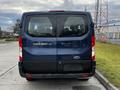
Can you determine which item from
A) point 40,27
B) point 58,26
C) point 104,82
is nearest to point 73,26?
point 58,26

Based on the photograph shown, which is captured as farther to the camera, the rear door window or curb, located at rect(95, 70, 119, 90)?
curb, located at rect(95, 70, 119, 90)

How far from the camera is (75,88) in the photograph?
30.8 ft

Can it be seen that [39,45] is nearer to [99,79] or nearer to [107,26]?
[99,79]

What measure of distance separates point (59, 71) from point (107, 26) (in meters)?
66.4

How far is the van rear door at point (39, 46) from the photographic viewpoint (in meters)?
8.68

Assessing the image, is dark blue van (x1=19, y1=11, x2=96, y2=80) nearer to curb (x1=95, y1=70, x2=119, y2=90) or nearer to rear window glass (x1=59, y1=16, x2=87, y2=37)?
rear window glass (x1=59, y1=16, x2=87, y2=37)

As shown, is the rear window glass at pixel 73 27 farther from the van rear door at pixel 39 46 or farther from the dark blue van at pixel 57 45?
the van rear door at pixel 39 46

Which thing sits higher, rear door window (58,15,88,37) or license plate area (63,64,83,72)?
rear door window (58,15,88,37)

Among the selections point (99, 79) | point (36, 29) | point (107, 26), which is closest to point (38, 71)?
point (36, 29)

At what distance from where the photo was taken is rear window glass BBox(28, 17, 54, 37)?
879cm

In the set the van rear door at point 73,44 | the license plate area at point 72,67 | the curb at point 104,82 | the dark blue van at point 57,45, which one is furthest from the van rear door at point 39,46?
the curb at point 104,82

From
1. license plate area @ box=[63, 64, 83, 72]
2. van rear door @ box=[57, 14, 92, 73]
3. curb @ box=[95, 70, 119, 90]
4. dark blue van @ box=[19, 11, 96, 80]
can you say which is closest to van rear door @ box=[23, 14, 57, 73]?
dark blue van @ box=[19, 11, 96, 80]

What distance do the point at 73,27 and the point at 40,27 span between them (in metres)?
0.89

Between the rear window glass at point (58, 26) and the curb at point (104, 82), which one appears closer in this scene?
the rear window glass at point (58, 26)
